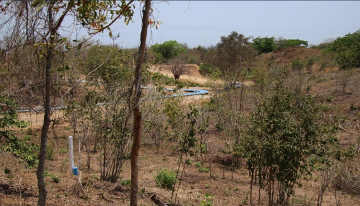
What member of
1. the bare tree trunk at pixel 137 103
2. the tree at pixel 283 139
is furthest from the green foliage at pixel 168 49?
the bare tree trunk at pixel 137 103

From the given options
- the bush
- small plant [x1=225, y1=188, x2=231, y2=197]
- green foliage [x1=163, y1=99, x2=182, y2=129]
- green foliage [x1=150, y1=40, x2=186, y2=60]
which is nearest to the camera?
the bush

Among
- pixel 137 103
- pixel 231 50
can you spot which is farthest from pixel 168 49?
pixel 137 103

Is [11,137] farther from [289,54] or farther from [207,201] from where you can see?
[289,54]

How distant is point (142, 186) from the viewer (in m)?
7.69

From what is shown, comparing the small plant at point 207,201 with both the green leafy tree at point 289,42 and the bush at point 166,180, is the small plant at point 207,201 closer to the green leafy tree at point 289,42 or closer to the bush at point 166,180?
the bush at point 166,180

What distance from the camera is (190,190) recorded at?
319 inches

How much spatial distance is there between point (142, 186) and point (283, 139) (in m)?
3.45

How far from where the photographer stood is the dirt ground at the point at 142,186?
582 cm

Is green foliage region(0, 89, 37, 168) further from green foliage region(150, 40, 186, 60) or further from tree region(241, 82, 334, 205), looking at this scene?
green foliage region(150, 40, 186, 60)

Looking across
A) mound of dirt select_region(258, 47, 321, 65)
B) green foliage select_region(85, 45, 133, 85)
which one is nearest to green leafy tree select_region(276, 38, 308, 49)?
mound of dirt select_region(258, 47, 321, 65)

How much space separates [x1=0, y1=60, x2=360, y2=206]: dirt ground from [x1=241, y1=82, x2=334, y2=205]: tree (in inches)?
70.0

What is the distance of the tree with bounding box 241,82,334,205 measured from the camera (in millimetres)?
5773

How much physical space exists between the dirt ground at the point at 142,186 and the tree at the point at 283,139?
1.78 m

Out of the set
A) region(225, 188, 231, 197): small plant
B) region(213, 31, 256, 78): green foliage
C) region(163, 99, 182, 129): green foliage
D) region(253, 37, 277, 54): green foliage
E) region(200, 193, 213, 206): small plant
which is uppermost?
region(253, 37, 277, 54): green foliage
